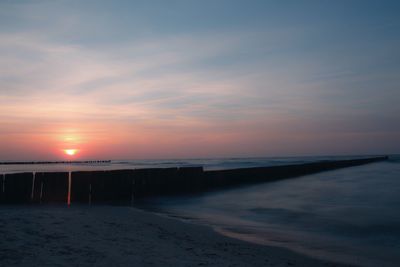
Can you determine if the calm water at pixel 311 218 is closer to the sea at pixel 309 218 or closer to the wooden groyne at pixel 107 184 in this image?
the sea at pixel 309 218

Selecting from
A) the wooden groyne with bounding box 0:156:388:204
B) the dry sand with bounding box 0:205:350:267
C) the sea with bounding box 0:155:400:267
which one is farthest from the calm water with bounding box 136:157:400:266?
the wooden groyne with bounding box 0:156:388:204

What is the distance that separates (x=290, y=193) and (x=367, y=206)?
15.6 ft

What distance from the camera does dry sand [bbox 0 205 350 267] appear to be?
5234 mm

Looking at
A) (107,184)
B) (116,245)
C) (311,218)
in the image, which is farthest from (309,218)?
(107,184)

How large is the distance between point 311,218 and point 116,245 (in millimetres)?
6451

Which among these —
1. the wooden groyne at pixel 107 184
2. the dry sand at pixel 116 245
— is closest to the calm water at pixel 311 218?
the dry sand at pixel 116 245

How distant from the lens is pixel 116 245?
612 centimetres

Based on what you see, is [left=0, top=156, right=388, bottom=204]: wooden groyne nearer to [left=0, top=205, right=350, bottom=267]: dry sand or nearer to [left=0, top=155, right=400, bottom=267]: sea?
[left=0, top=155, right=400, bottom=267]: sea

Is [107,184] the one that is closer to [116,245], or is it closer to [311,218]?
[311,218]

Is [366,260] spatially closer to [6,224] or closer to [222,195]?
[6,224]

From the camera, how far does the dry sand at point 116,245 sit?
17.2ft

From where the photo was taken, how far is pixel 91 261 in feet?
16.8

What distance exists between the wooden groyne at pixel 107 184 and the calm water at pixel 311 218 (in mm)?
1090

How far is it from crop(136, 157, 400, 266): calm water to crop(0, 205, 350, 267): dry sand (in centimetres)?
91
